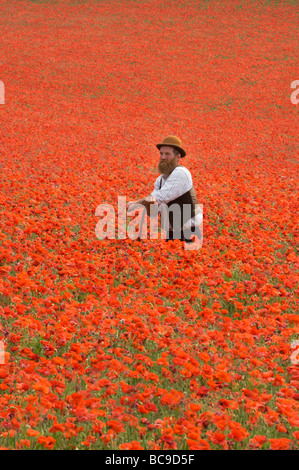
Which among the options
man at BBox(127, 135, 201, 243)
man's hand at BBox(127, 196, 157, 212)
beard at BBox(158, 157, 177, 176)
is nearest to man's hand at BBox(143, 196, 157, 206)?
man's hand at BBox(127, 196, 157, 212)

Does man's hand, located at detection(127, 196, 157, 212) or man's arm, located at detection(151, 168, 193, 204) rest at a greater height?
man's arm, located at detection(151, 168, 193, 204)

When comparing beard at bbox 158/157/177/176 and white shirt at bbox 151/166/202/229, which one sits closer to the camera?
white shirt at bbox 151/166/202/229

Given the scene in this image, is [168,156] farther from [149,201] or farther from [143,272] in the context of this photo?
[143,272]

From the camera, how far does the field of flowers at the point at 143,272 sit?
2.87 metres

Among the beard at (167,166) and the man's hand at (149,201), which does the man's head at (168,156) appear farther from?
the man's hand at (149,201)

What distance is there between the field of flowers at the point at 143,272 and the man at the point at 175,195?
1.22ft

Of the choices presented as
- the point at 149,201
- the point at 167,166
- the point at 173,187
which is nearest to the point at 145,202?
the point at 149,201

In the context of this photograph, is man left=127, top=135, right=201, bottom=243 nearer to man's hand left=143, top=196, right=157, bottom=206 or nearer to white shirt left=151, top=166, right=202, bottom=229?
white shirt left=151, top=166, right=202, bottom=229

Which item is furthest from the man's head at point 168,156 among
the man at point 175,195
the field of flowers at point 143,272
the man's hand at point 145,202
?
the field of flowers at point 143,272

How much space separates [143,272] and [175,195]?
136 cm

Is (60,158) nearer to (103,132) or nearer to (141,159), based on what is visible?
(141,159)

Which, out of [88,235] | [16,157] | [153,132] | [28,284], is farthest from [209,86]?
[28,284]

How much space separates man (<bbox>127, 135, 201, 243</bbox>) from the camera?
21.0 feet

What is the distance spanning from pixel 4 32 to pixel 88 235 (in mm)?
35295
